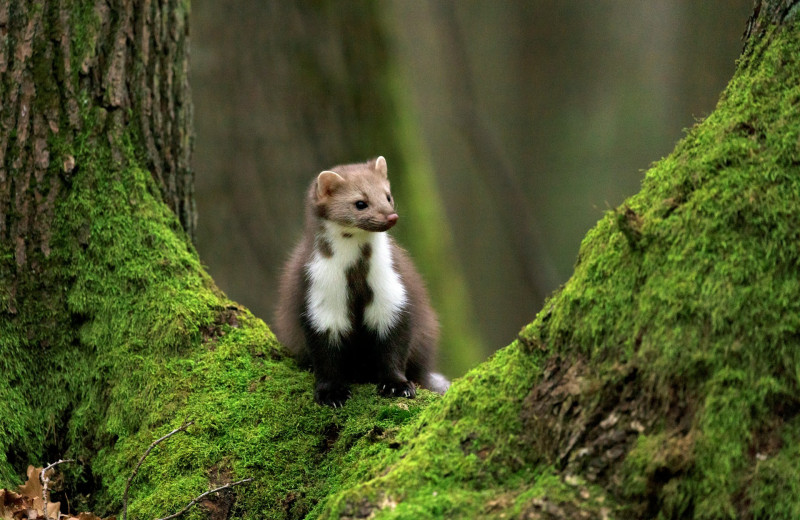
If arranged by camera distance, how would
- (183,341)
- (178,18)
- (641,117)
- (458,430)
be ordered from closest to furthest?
(458,430)
(183,341)
(178,18)
(641,117)

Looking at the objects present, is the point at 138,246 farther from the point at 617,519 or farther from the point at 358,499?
the point at 617,519

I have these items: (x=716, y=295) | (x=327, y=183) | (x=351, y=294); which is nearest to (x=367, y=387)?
(x=351, y=294)

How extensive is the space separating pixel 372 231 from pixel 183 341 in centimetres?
131

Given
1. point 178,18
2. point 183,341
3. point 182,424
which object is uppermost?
point 178,18

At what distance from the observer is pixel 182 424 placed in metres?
4.56

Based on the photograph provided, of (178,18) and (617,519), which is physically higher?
(178,18)

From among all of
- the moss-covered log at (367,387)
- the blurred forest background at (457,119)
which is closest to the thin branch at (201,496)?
the moss-covered log at (367,387)

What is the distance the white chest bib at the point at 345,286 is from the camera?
511 centimetres

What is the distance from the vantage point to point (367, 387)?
5.05 m

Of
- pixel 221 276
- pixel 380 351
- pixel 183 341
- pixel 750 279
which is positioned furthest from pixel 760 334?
pixel 221 276

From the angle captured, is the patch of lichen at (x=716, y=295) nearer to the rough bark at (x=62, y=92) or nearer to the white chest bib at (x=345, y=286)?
the white chest bib at (x=345, y=286)

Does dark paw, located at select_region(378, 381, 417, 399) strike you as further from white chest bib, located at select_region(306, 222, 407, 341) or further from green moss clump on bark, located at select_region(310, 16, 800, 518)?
green moss clump on bark, located at select_region(310, 16, 800, 518)

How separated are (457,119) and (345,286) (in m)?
12.1

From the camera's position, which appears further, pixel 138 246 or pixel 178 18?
pixel 178 18
